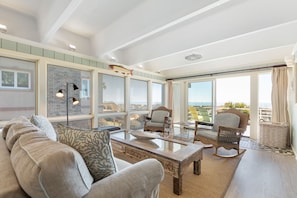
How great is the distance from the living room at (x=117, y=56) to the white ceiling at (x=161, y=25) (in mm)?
15

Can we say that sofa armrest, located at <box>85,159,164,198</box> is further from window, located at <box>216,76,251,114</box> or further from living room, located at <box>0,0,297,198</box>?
window, located at <box>216,76,251,114</box>

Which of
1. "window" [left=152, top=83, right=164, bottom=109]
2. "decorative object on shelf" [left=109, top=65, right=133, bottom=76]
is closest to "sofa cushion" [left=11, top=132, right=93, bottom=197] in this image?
"decorative object on shelf" [left=109, top=65, right=133, bottom=76]

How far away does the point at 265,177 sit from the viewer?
2.17m

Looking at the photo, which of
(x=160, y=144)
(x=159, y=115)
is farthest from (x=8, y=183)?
(x=159, y=115)

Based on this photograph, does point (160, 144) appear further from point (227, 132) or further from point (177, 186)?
point (227, 132)

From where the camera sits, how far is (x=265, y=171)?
2.35 metres

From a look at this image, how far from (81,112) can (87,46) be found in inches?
66.6

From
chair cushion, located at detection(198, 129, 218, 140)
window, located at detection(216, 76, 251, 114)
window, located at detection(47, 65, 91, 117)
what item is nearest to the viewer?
chair cushion, located at detection(198, 129, 218, 140)

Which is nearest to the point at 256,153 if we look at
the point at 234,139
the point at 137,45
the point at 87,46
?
the point at 234,139

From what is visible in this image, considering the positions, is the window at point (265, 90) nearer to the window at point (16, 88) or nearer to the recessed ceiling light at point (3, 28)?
the window at point (16, 88)

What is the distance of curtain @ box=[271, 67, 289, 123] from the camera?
3701 mm

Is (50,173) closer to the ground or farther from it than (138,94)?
closer to the ground

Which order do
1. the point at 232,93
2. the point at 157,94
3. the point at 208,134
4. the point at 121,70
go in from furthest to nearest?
the point at 157,94
the point at 232,93
the point at 121,70
the point at 208,134

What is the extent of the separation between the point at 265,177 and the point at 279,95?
2556 millimetres
